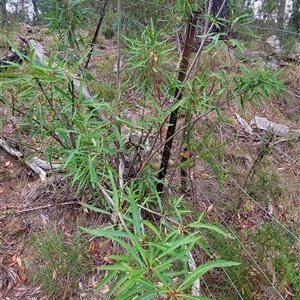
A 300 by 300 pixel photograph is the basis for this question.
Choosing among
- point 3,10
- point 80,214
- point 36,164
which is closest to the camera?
point 80,214

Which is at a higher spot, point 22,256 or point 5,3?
point 5,3

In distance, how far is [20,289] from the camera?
180cm

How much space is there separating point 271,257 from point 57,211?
52.2 inches

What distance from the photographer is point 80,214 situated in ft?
6.89

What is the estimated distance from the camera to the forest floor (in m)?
1.79

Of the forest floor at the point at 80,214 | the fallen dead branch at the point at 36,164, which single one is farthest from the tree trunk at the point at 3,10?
the fallen dead branch at the point at 36,164

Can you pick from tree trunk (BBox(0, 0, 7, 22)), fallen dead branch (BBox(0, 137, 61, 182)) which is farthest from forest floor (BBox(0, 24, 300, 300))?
tree trunk (BBox(0, 0, 7, 22))

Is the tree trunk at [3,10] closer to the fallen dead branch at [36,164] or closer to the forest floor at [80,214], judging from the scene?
the forest floor at [80,214]

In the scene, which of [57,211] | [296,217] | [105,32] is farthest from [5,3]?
[296,217]

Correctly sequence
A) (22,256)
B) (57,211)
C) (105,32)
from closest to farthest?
(22,256) < (57,211) < (105,32)

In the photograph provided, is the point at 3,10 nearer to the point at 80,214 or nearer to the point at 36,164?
the point at 36,164

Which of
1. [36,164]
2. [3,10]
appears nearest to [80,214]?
[36,164]

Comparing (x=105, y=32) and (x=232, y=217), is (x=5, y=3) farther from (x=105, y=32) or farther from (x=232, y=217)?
(x=232, y=217)

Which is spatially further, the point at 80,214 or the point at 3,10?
the point at 3,10
